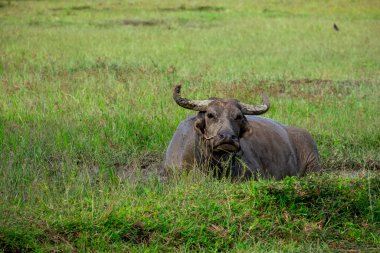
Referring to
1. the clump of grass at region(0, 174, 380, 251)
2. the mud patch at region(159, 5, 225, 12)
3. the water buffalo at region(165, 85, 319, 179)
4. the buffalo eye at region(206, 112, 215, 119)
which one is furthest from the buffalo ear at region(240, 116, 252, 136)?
the mud patch at region(159, 5, 225, 12)

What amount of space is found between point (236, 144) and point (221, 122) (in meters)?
0.27

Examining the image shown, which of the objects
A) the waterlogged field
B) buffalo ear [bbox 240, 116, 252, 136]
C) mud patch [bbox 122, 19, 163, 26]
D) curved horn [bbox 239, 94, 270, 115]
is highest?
curved horn [bbox 239, 94, 270, 115]

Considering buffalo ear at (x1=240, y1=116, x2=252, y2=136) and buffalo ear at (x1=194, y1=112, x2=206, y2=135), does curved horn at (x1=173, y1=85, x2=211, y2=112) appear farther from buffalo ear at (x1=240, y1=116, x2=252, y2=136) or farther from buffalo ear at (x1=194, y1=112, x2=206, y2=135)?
buffalo ear at (x1=240, y1=116, x2=252, y2=136)

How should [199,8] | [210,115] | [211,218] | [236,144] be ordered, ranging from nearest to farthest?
[211,218], [236,144], [210,115], [199,8]

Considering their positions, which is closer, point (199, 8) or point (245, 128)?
point (245, 128)

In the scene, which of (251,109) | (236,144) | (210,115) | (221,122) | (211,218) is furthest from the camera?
(251,109)

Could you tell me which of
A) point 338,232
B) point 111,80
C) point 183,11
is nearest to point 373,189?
point 338,232

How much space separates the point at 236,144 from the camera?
592cm

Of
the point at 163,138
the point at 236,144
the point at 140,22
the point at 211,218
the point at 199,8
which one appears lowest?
the point at 199,8

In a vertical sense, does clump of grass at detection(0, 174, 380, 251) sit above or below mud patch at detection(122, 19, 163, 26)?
above

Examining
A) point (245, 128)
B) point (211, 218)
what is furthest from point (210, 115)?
point (211, 218)

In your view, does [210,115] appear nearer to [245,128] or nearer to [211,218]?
[245,128]

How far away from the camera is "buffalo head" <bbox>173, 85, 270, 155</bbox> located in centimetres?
595

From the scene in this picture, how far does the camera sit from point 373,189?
5469 mm
